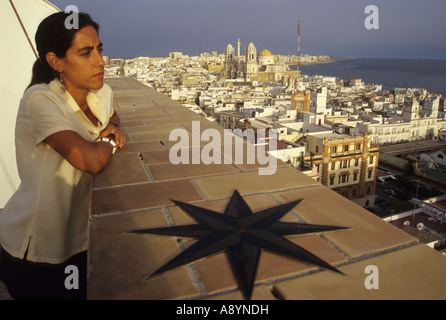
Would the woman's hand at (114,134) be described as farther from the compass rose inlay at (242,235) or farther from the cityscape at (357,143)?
the cityscape at (357,143)

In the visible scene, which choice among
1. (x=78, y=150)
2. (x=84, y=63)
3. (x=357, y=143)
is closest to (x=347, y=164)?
(x=357, y=143)

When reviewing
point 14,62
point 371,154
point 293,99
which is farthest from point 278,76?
point 14,62

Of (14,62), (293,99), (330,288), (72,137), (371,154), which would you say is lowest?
(371,154)

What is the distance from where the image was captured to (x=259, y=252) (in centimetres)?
86

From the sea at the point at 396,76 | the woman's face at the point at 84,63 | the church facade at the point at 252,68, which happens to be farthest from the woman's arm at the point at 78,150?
the sea at the point at 396,76

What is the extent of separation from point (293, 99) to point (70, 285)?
21.9 metres

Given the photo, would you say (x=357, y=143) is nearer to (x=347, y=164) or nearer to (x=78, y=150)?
(x=347, y=164)

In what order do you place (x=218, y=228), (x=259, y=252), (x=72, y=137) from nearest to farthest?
(x=259, y=252)
(x=218, y=228)
(x=72, y=137)

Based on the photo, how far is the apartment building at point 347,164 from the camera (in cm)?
1349

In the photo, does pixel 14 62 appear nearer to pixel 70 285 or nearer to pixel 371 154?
pixel 70 285

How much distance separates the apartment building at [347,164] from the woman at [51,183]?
1248 centimetres

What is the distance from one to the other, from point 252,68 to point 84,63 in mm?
52067

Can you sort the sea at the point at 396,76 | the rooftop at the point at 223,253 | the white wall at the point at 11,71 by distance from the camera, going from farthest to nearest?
the sea at the point at 396,76 → the white wall at the point at 11,71 → the rooftop at the point at 223,253

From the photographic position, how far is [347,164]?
1395cm
